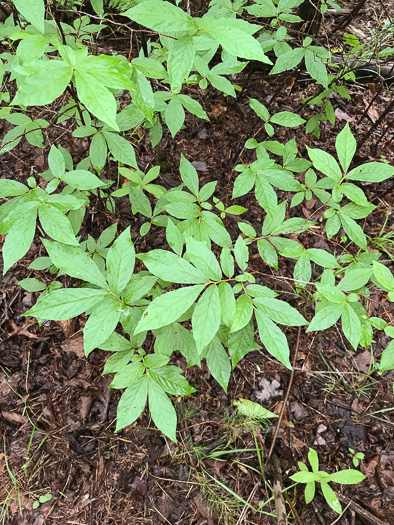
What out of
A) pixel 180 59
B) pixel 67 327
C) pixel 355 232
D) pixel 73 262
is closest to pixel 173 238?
pixel 73 262

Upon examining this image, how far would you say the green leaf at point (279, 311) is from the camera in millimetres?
1185

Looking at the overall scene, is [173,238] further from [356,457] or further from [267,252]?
[356,457]

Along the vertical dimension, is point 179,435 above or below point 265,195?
below

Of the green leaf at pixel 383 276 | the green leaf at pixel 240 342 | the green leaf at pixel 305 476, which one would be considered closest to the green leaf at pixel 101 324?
the green leaf at pixel 240 342

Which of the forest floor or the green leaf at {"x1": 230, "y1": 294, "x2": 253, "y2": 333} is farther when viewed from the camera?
the forest floor

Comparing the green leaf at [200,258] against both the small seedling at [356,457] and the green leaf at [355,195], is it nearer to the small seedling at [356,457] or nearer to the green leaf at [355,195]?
the green leaf at [355,195]

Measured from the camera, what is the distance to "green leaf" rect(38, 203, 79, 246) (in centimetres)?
117

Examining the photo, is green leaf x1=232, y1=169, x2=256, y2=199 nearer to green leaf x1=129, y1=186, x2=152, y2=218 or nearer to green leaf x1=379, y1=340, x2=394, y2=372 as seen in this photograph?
green leaf x1=129, y1=186, x2=152, y2=218

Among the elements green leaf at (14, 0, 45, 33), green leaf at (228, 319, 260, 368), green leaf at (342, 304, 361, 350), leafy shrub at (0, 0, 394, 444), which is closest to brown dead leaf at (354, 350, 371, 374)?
leafy shrub at (0, 0, 394, 444)

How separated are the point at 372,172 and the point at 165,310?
113 centimetres

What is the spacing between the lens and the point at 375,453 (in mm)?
2053

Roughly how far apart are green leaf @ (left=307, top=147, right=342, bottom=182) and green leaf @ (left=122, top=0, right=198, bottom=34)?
0.76 m

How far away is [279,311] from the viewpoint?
3.97 ft

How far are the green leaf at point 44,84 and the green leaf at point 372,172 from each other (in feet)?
3.93
